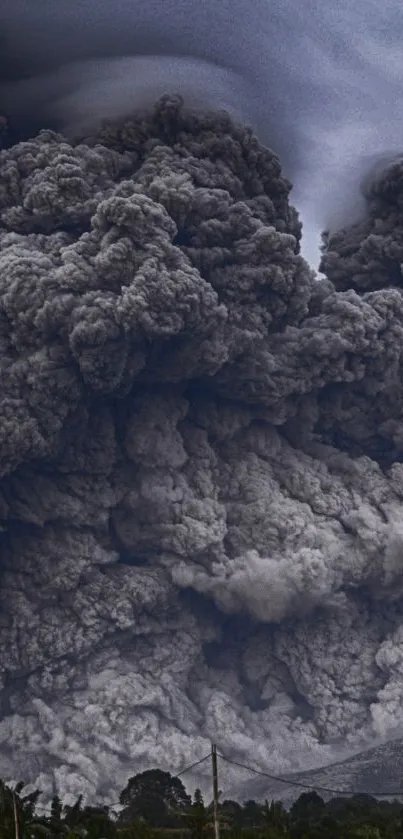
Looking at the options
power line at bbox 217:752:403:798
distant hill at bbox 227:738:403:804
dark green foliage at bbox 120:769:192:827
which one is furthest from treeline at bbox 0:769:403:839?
distant hill at bbox 227:738:403:804

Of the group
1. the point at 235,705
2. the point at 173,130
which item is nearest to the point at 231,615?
the point at 235,705

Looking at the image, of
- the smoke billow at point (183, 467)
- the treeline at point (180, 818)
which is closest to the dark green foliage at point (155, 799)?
the treeline at point (180, 818)

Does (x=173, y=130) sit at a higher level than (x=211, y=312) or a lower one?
higher

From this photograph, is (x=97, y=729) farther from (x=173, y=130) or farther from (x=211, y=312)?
Answer: (x=173, y=130)

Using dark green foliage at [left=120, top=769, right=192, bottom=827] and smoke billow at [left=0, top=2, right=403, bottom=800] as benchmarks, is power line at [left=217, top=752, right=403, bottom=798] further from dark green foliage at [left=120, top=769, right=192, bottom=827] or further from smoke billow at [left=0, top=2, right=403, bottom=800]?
dark green foliage at [left=120, top=769, right=192, bottom=827]

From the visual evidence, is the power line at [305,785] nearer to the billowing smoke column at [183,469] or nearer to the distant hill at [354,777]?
the distant hill at [354,777]

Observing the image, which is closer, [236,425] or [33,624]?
[33,624]
